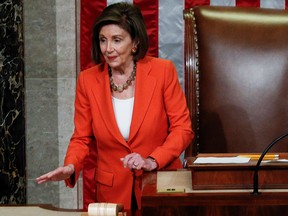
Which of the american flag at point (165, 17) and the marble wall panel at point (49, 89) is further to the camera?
the marble wall panel at point (49, 89)

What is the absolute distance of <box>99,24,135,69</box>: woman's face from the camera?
226 cm

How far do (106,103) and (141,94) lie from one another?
0.46 feet

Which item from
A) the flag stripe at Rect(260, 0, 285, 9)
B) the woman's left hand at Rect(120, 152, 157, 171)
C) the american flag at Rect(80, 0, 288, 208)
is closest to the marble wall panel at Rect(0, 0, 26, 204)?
the american flag at Rect(80, 0, 288, 208)

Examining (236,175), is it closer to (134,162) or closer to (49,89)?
(134,162)

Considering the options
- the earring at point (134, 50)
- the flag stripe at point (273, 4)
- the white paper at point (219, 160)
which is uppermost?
the flag stripe at point (273, 4)

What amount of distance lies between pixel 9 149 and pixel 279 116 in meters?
1.57

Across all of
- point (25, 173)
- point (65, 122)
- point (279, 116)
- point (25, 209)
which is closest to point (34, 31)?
point (65, 122)

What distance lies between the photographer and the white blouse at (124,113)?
91.1 inches

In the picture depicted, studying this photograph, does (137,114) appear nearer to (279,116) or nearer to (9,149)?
(279,116)

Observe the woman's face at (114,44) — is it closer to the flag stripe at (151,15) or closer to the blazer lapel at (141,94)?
the blazer lapel at (141,94)

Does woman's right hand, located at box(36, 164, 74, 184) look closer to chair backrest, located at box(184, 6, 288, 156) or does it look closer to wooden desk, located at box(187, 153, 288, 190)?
wooden desk, located at box(187, 153, 288, 190)

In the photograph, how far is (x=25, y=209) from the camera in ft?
5.64

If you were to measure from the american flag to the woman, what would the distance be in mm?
824

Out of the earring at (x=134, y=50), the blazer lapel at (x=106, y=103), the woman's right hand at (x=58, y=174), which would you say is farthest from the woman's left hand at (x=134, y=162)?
the earring at (x=134, y=50)
